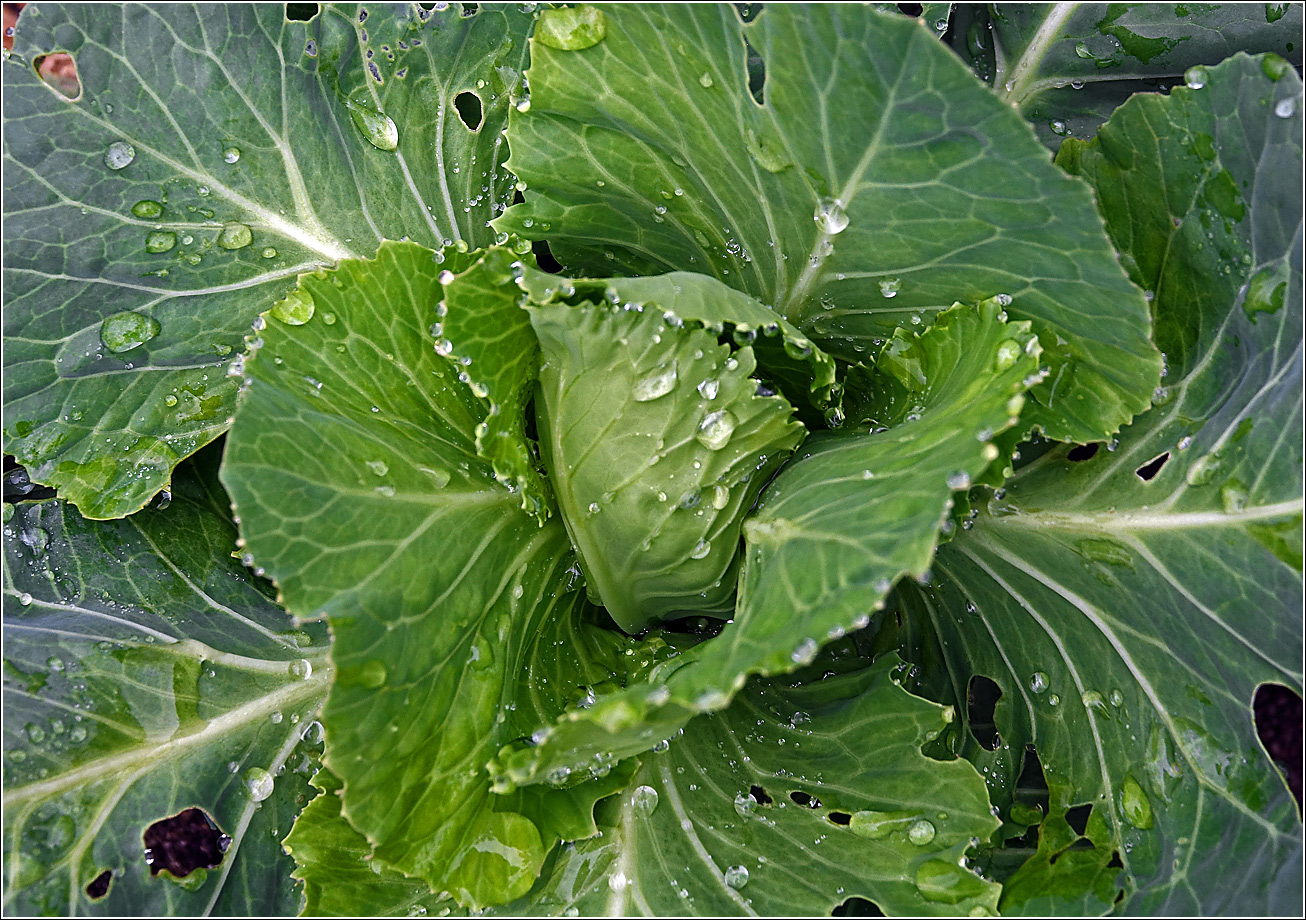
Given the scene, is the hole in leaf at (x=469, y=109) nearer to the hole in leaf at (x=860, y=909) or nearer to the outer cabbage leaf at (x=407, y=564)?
the outer cabbage leaf at (x=407, y=564)

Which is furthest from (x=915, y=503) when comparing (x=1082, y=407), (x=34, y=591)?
(x=34, y=591)

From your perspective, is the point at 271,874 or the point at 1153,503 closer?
the point at 1153,503

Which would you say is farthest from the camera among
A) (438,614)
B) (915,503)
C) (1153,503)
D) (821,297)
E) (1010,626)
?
(1010,626)

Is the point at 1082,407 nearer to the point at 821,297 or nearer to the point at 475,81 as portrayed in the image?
the point at 821,297

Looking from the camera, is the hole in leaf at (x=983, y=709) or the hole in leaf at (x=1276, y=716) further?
the hole in leaf at (x=1276, y=716)

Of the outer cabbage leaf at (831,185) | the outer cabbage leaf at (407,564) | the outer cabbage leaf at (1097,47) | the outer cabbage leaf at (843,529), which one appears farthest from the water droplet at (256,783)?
the outer cabbage leaf at (1097,47)

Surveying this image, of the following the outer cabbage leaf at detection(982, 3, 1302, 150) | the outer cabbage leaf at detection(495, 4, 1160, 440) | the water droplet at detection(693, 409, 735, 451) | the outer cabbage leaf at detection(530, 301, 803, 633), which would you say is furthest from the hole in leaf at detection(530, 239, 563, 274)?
the outer cabbage leaf at detection(982, 3, 1302, 150)

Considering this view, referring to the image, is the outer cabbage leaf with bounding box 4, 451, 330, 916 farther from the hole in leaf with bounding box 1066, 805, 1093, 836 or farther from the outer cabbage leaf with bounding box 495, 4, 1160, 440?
the hole in leaf with bounding box 1066, 805, 1093, 836
